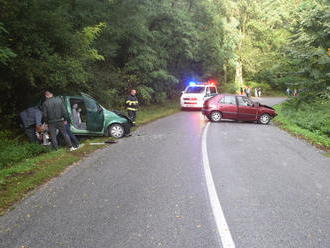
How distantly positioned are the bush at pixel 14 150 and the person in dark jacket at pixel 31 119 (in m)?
0.41

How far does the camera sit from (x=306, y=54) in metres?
19.1

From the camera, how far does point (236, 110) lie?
19.4 metres

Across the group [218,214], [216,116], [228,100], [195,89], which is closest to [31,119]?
[218,214]

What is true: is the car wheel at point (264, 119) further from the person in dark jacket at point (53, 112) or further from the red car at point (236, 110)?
the person in dark jacket at point (53, 112)

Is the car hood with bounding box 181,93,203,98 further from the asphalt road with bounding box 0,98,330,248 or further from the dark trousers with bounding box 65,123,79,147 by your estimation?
the asphalt road with bounding box 0,98,330,248

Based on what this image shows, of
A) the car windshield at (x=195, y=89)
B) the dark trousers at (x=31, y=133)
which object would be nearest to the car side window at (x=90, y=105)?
the dark trousers at (x=31, y=133)

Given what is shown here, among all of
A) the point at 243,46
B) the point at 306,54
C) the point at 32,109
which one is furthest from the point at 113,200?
the point at 243,46

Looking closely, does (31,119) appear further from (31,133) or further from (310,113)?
(310,113)

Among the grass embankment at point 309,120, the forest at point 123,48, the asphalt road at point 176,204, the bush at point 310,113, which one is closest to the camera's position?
the asphalt road at point 176,204

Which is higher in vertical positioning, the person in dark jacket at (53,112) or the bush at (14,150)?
the person in dark jacket at (53,112)

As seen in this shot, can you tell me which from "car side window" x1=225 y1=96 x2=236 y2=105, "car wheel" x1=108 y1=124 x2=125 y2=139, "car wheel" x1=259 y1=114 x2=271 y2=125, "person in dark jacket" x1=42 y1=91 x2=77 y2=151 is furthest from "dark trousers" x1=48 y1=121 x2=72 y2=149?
"car wheel" x1=259 y1=114 x2=271 y2=125

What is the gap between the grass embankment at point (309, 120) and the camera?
47.2 ft

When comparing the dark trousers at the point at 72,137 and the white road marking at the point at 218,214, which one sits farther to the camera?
the dark trousers at the point at 72,137

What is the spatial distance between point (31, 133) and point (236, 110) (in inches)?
450
